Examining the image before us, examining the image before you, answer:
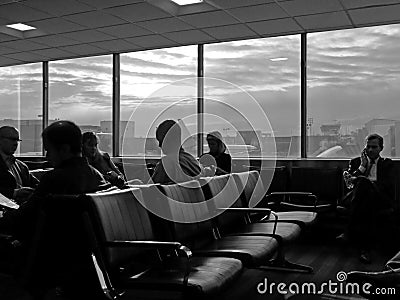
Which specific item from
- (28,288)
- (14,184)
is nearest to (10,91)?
(14,184)

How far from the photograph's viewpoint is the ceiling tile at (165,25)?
5.62 m

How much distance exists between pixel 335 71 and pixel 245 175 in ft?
9.18

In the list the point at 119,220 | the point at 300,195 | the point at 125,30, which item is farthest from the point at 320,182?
the point at 119,220

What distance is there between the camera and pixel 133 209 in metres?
2.54

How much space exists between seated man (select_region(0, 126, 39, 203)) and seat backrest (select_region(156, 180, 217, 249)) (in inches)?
48.8

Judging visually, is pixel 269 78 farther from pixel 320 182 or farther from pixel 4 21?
pixel 4 21

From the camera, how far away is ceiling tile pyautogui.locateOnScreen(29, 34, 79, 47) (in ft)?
20.9

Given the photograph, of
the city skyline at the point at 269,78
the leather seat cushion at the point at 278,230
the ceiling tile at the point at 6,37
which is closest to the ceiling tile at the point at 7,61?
the city skyline at the point at 269,78

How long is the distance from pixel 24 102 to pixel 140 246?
6.95 meters

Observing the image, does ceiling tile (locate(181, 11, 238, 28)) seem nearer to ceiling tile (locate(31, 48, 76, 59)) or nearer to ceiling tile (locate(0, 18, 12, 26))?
ceiling tile (locate(0, 18, 12, 26))

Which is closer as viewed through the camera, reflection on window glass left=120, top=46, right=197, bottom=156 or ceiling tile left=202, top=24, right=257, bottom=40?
ceiling tile left=202, top=24, right=257, bottom=40

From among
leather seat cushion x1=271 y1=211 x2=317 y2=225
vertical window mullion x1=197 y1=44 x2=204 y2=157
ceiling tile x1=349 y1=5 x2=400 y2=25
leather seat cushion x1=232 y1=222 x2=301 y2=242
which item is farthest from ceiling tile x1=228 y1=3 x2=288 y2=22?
leather seat cushion x1=232 y1=222 x2=301 y2=242

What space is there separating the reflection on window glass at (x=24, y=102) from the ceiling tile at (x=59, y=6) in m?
3.09

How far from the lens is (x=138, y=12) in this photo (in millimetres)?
5293
